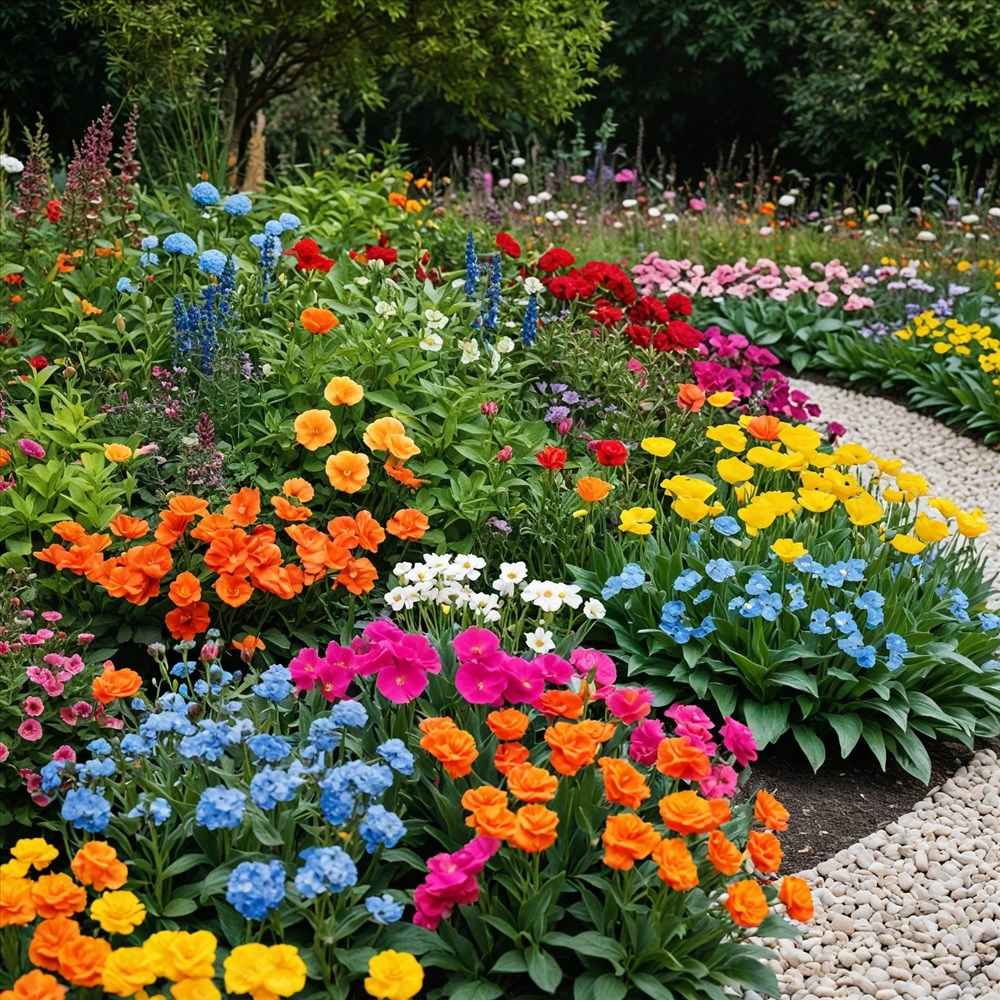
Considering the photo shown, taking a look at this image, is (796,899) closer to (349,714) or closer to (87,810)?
(349,714)

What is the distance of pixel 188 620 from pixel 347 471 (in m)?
0.58

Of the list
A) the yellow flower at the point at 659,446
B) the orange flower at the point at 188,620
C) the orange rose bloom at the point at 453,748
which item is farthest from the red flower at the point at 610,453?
the orange rose bloom at the point at 453,748

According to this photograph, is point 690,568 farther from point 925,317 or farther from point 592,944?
point 925,317

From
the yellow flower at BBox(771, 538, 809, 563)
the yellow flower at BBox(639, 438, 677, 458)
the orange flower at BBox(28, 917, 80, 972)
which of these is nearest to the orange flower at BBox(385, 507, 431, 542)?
the yellow flower at BBox(639, 438, 677, 458)

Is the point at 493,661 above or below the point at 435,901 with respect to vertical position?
above

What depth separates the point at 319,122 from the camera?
41.8 feet

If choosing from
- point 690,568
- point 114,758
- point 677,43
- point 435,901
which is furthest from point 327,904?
point 677,43

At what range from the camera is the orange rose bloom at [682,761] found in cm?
203

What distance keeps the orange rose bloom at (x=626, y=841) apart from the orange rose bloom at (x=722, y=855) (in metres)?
0.11

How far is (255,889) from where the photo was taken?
1.73m

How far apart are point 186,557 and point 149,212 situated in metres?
2.57

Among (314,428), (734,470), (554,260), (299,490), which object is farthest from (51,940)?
(554,260)

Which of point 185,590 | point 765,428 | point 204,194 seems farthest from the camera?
point 204,194

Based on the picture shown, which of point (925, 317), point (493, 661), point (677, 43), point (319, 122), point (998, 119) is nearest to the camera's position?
point (493, 661)
